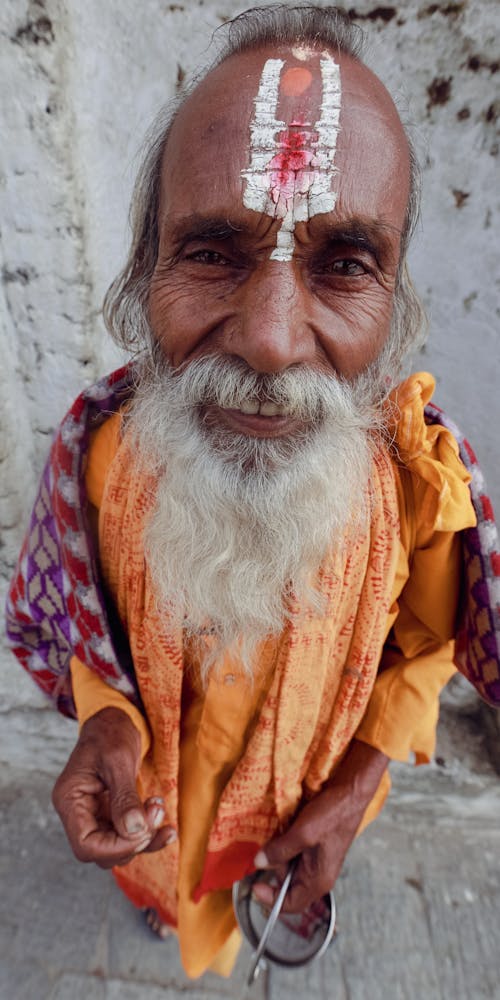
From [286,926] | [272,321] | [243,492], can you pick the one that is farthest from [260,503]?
[286,926]

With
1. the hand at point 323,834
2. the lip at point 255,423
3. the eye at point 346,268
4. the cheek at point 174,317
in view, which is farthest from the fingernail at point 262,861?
the eye at point 346,268

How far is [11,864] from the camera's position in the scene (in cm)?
152

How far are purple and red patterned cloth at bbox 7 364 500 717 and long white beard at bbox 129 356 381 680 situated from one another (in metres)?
0.10

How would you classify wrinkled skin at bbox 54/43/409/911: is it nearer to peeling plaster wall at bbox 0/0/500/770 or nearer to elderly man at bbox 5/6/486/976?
elderly man at bbox 5/6/486/976

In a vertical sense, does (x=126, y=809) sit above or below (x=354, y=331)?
below

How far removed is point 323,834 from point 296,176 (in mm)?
1068

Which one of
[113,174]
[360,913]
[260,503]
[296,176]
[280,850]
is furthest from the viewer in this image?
[360,913]

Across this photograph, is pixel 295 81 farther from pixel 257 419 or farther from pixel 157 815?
pixel 157 815

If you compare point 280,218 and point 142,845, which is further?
point 142,845

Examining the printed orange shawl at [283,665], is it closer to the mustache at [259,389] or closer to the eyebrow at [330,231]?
the mustache at [259,389]

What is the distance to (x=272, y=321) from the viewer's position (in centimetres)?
72

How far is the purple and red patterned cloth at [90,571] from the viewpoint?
93 centimetres

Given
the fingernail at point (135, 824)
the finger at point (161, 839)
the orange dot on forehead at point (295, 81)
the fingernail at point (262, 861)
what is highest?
the orange dot on forehead at point (295, 81)

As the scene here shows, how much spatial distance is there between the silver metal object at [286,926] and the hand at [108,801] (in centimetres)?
35
